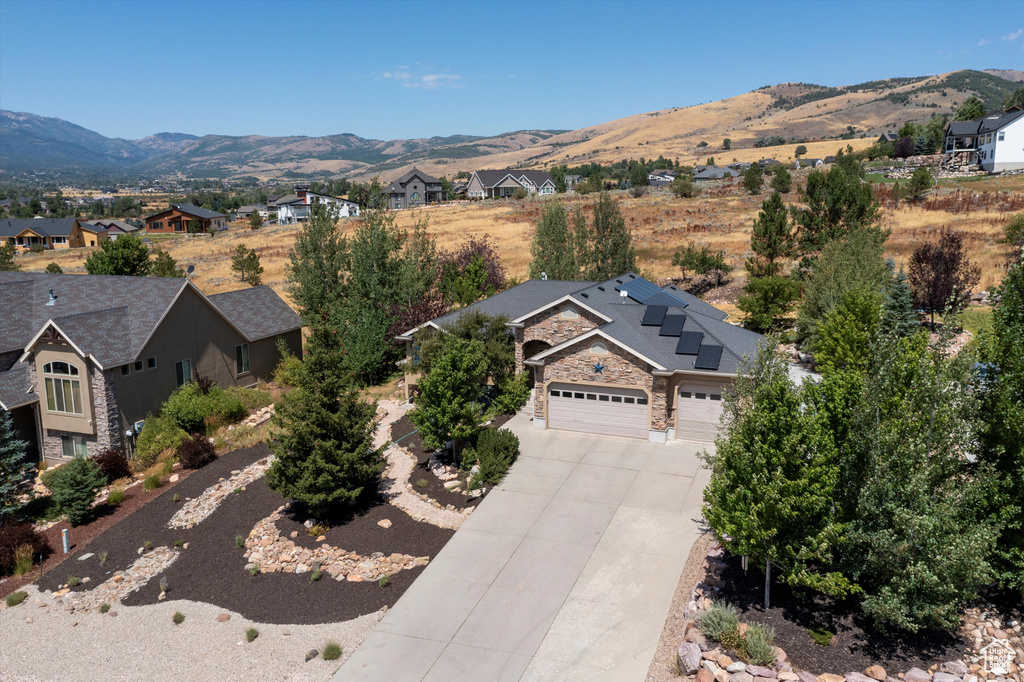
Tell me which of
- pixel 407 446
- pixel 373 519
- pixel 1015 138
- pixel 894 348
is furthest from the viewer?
pixel 1015 138

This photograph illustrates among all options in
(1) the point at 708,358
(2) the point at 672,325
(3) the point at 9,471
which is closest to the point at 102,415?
(3) the point at 9,471

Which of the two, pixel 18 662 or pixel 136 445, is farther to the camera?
pixel 136 445

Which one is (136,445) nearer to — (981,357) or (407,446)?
(407,446)

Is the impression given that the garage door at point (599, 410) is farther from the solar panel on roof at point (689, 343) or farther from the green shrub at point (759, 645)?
the green shrub at point (759, 645)

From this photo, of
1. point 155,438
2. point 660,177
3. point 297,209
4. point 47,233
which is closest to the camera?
point 155,438

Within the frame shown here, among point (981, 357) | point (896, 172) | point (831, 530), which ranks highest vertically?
point (896, 172)

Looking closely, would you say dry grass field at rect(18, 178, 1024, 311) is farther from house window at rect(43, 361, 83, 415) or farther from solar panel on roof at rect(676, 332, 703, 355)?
house window at rect(43, 361, 83, 415)

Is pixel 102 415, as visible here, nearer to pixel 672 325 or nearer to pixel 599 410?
pixel 599 410

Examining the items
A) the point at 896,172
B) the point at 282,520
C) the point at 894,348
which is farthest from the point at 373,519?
the point at 896,172
